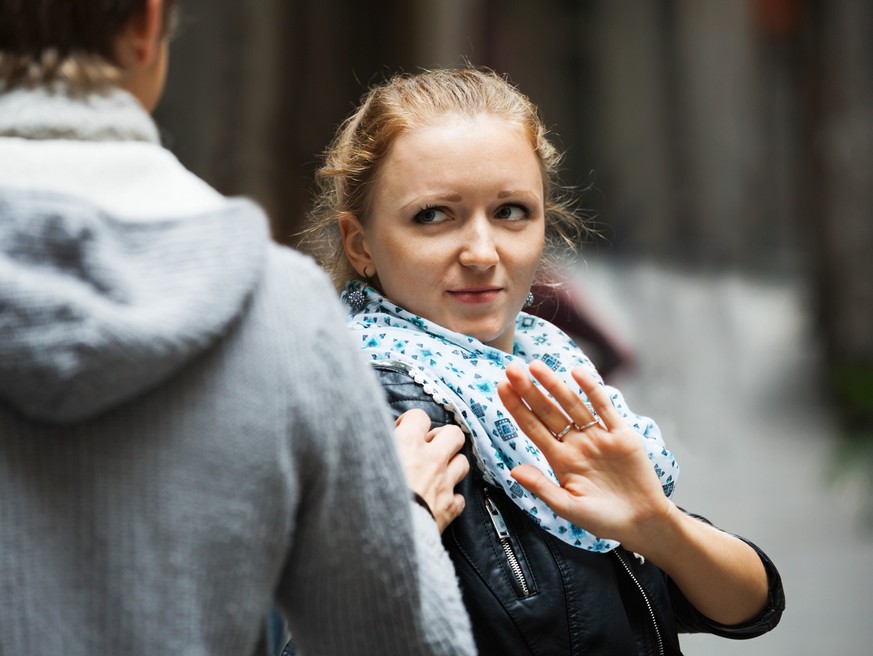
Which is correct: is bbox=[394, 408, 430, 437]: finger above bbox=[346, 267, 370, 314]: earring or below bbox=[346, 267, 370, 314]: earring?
below

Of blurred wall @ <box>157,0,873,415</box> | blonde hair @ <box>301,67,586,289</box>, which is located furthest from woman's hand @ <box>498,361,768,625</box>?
blurred wall @ <box>157,0,873,415</box>

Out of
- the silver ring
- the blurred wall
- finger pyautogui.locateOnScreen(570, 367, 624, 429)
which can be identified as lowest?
the blurred wall

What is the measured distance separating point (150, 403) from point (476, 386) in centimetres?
61

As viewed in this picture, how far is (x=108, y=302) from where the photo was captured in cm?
89

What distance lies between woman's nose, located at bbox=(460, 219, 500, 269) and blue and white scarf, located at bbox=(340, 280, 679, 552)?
0.11m

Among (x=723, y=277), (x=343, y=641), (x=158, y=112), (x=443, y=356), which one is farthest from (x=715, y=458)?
(x=343, y=641)

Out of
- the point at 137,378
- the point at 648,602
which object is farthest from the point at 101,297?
the point at 648,602

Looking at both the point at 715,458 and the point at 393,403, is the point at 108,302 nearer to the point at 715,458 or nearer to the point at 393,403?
the point at 393,403

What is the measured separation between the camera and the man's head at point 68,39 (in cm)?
92

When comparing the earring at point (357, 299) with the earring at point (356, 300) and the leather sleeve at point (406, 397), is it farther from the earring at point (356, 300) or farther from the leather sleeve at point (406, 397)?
the leather sleeve at point (406, 397)

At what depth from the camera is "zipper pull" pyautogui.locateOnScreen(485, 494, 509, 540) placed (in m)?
1.38

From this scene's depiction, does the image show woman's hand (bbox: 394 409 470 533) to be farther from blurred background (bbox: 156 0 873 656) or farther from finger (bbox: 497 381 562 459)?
blurred background (bbox: 156 0 873 656)

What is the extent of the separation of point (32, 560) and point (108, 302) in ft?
0.84

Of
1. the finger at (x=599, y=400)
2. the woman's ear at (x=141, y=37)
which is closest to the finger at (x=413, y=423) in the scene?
the finger at (x=599, y=400)
